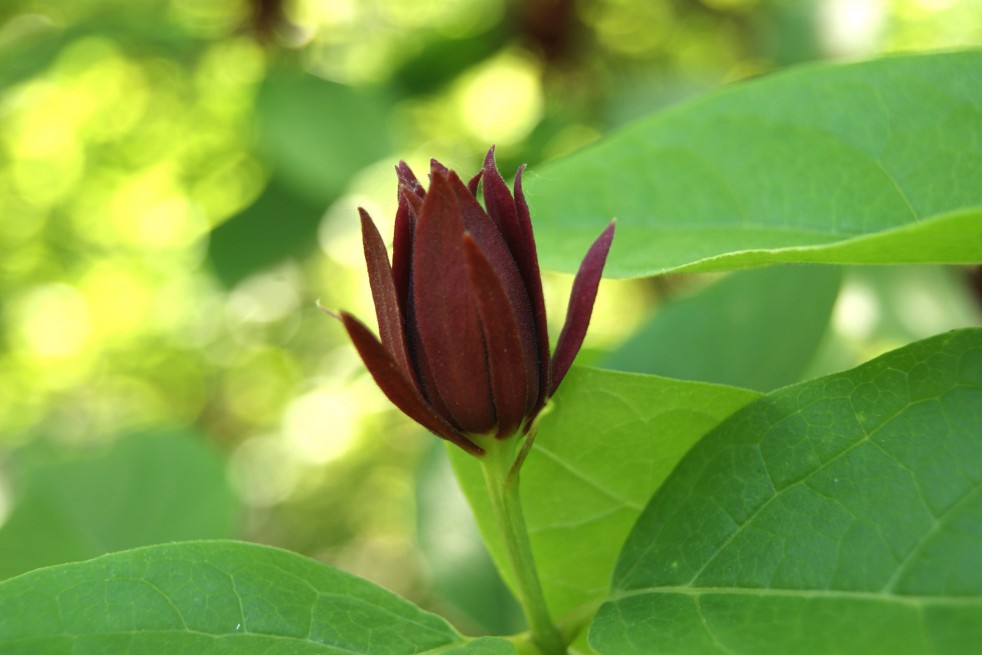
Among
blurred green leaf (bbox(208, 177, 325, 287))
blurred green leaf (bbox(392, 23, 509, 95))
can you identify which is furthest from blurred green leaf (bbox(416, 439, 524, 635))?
blurred green leaf (bbox(392, 23, 509, 95))

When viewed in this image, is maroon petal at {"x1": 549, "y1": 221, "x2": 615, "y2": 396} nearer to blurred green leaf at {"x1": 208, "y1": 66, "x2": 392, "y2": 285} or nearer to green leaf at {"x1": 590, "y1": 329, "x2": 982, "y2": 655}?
green leaf at {"x1": 590, "y1": 329, "x2": 982, "y2": 655}

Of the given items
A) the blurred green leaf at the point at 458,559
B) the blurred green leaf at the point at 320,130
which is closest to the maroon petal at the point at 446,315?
the blurred green leaf at the point at 458,559

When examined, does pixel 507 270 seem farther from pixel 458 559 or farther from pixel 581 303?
pixel 458 559

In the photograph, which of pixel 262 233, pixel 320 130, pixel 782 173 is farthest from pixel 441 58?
pixel 782 173

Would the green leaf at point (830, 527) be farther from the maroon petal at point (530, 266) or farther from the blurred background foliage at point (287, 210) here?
the blurred background foliage at point (287, 210)

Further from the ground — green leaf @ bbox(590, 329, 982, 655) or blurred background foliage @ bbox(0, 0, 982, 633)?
green leaf @ bbox(590, 329, 982, 655)
